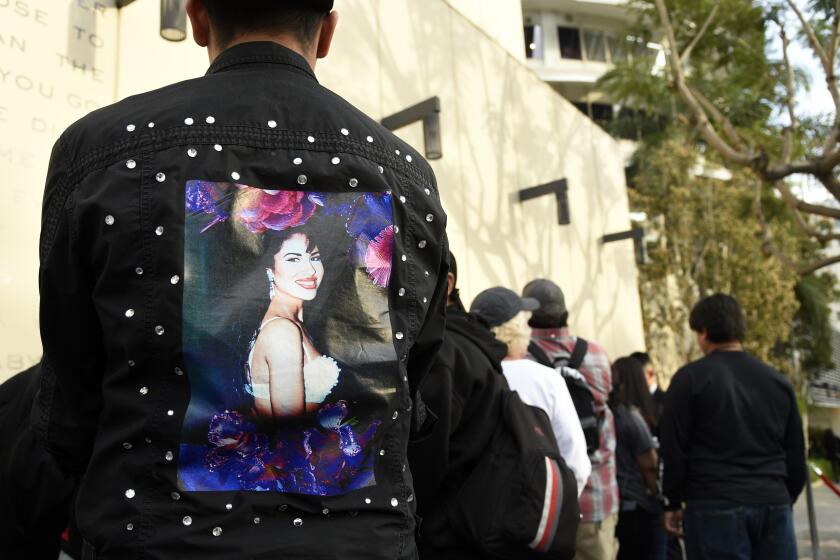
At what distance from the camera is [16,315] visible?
3684 millimetres

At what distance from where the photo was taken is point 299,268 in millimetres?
1268

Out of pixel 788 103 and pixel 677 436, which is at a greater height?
pixel 788 103

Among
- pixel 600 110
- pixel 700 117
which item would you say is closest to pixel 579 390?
pixel 700 117

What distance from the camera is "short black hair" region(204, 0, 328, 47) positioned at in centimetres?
145

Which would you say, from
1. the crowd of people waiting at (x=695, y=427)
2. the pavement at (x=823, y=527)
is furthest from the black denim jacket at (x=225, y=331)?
the pavement at (x=823, y=527)

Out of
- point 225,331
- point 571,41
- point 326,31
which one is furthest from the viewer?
point 571,41

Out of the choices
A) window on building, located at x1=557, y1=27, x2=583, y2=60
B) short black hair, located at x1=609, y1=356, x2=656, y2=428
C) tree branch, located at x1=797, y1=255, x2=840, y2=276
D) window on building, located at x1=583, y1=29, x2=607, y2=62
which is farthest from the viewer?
window on building, located at x1=583, y1=29, x2=607, y2=62

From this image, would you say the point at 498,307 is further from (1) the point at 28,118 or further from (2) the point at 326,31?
(1) the point at 28,118

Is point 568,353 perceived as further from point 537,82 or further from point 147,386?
point 537,82

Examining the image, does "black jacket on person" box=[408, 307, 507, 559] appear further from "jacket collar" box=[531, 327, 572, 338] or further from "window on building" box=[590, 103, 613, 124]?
"window on building" box=[590, 103, 613, 124]

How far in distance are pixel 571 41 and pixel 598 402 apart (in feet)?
96.1

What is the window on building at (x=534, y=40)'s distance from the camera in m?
30.1

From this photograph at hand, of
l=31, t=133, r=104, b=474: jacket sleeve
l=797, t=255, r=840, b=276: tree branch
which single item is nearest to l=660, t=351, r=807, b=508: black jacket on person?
l=31, t=133, r=104, b=474: jacket sleeve

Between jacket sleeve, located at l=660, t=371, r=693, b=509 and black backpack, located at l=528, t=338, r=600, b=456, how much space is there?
334mm
